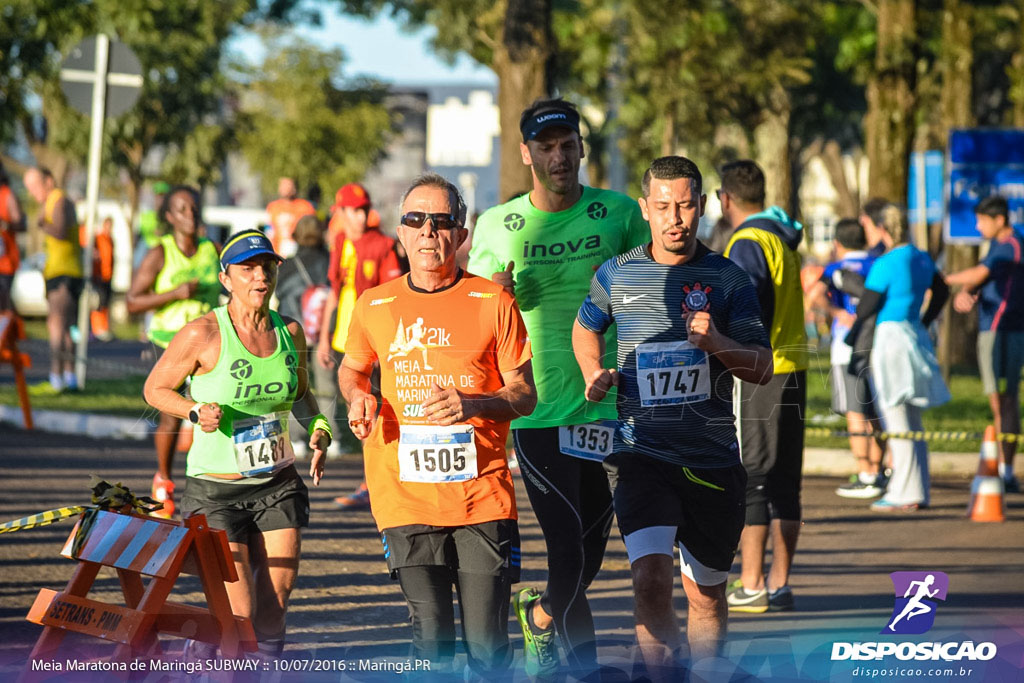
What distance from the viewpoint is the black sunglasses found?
5.05 m

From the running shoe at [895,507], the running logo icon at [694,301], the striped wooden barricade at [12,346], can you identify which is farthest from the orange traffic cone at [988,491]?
the striped wooden barricade at [12,346]

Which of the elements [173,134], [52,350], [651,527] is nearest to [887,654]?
[651,527]

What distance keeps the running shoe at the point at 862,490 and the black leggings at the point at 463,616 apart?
292 inches

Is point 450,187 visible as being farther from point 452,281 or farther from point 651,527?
point 651,527

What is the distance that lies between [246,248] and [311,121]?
152ft

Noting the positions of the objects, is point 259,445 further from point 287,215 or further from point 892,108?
point 892,108

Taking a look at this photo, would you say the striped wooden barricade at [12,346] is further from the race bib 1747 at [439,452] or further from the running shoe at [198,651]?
the race bib 1747 at [439,452]

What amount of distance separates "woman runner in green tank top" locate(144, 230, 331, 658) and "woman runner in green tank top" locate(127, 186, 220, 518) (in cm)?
414

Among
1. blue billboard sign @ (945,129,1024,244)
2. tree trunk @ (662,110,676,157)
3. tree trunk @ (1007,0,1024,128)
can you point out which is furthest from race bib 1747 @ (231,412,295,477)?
tree trunk @ (662,110,676,157)

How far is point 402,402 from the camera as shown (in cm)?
501

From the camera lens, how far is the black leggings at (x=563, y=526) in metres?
5.84

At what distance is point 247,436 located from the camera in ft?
18.8

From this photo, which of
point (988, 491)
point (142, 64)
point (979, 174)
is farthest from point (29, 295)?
point (988, 491)

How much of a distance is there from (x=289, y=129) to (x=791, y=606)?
147 feet
